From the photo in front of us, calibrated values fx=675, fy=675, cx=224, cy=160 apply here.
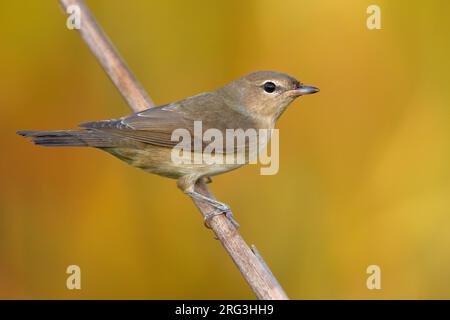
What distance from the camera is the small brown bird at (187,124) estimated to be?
4531 mm

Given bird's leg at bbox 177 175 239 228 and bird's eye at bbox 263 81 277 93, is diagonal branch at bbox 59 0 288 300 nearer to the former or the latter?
bird's leg at bbox 177 175 239 228

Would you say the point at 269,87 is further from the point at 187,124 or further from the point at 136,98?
the point at 136,98

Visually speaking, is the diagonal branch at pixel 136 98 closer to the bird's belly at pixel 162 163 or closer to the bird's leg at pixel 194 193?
the bird's leg at pixel 194 193


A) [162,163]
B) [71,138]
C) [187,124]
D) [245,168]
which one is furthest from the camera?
[245,168]

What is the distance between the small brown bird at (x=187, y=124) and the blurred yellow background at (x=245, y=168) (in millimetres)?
433

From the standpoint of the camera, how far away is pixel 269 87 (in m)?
4.98

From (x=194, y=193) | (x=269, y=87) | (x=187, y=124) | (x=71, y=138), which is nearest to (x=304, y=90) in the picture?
(x=269, y=87)

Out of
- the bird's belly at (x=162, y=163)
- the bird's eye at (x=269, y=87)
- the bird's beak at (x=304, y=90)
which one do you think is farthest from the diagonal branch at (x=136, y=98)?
the bird's beak at (x=304, y=90)

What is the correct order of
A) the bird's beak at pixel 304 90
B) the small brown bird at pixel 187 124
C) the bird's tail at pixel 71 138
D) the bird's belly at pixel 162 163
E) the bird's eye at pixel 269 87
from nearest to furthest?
the bird's tail at pixel 71 138
the small brown bird at pixel 187 124
the bird's belly at pixel 162 163
the bird's beak at pixel 304 90
the bird's eye at pixel 269 87

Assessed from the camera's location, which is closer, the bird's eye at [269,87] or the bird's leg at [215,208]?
the bird's leg at [215,208]

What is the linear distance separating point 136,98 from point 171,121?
1.21 feet

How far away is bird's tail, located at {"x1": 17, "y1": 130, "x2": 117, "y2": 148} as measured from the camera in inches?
167

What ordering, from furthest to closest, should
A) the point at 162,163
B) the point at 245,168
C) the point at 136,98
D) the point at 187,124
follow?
1. the point at 245,168
2. the point at 136,98
3. the point at 187,124
4. the point at 162,163

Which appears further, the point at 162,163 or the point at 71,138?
the point at 162,163
